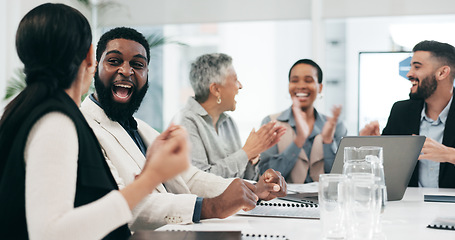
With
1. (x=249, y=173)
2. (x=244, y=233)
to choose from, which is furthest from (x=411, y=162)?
(x=249, y=173)

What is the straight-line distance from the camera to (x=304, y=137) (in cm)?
368

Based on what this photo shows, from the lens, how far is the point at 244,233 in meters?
1.55

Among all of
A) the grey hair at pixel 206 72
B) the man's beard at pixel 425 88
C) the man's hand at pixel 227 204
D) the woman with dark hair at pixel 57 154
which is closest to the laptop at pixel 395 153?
the man's hand at pixel 227 204

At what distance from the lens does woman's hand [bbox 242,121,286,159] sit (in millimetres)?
3219

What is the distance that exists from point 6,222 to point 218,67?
8.19 ft

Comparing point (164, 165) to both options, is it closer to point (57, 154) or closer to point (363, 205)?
point (57, 154)

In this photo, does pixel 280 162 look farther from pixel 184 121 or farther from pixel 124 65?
pixel 124 65

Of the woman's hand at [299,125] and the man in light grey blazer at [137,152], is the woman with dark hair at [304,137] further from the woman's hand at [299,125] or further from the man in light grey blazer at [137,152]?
the man in light grey blazer at [137,152]

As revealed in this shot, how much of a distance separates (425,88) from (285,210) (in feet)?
6.27

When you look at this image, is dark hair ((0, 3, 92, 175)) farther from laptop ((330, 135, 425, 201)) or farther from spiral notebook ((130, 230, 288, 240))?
laptop ((330, 135, 425, 201))

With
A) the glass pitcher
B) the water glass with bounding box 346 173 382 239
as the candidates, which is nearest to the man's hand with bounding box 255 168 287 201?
the glass pitcher

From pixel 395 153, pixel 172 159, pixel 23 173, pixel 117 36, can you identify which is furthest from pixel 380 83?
pixel 23 173

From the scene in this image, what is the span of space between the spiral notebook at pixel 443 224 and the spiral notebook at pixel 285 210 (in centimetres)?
39

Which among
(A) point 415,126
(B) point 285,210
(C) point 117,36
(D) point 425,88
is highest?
(C) point 117,36
